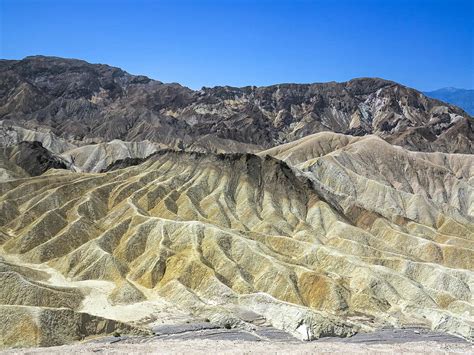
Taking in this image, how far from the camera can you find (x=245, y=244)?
9400 centimetres

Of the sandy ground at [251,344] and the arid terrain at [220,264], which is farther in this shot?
the arid terrain at [220,264]

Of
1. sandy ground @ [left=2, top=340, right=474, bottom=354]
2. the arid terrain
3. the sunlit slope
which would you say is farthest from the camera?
the sunlit slope

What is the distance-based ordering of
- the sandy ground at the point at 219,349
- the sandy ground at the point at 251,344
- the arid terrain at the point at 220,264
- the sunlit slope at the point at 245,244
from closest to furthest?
1. the sandy ground at the point at 219,349
2. the sandy ground at the point at 251,344
3. the arid terrain at the point at 220,264
4. the sunlit slope at the point at 245,244

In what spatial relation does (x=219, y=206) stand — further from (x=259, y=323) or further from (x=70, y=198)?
(x=259, y=323)

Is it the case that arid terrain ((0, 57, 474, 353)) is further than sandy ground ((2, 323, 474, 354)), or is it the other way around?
arid terrain ((0, 57, 474, 353))

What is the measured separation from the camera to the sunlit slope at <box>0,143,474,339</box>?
79125mm

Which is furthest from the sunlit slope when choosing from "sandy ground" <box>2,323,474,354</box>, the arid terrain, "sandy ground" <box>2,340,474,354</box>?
"sandy ground" <box>2,340,474,354</box>

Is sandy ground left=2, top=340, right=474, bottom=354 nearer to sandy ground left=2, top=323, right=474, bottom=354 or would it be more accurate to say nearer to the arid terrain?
sandy ground left=2, top=323, right=474, bottom=354

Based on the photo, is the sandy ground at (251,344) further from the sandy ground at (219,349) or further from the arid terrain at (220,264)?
the arid terrain at (220,264)

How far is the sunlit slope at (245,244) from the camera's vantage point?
260 feet

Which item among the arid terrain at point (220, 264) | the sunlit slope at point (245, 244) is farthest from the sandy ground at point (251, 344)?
the sunlit slope at point (245, 244)

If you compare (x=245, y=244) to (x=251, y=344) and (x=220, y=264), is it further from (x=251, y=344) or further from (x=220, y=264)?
(x=251, y=344)

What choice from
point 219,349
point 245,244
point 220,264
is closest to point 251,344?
point 219,349

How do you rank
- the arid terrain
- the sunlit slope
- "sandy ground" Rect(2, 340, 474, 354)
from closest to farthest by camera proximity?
1. "sandy ground" Rect(2, 340, 474, 354)
2. the arid terrain
3. the sunlit slope
